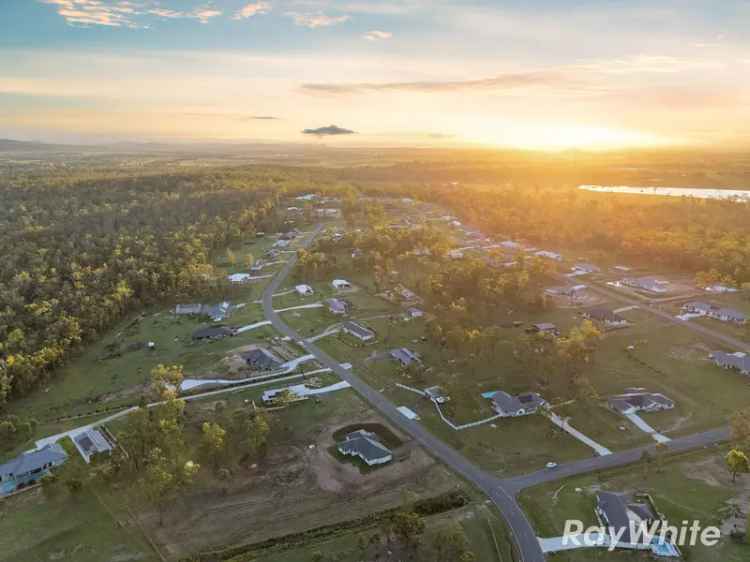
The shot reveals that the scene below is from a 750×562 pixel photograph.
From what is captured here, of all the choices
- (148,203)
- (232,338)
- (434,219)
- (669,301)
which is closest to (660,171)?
(434,219)

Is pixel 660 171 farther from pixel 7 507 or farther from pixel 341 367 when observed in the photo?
pixel 7 507

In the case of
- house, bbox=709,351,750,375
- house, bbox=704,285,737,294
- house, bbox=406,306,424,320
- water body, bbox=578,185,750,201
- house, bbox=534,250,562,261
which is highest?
water body, bbox=578,185,750,201

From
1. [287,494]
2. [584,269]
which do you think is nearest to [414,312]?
[287,494]

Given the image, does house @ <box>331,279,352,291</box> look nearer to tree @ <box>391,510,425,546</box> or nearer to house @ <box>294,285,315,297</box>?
house @ <box>294,285,315,297</box>

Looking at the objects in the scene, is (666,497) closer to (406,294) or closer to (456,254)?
(406,294)

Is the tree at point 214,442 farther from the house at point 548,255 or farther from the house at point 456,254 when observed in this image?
the house at point 548,255

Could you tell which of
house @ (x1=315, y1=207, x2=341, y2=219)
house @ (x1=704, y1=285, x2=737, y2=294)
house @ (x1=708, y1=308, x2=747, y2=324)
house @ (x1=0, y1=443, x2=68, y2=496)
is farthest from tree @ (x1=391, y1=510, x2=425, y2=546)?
house @ (x1=315, y1=207, x2=341, y2=219)

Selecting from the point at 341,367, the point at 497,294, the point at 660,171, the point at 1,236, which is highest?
the point at 660,171
